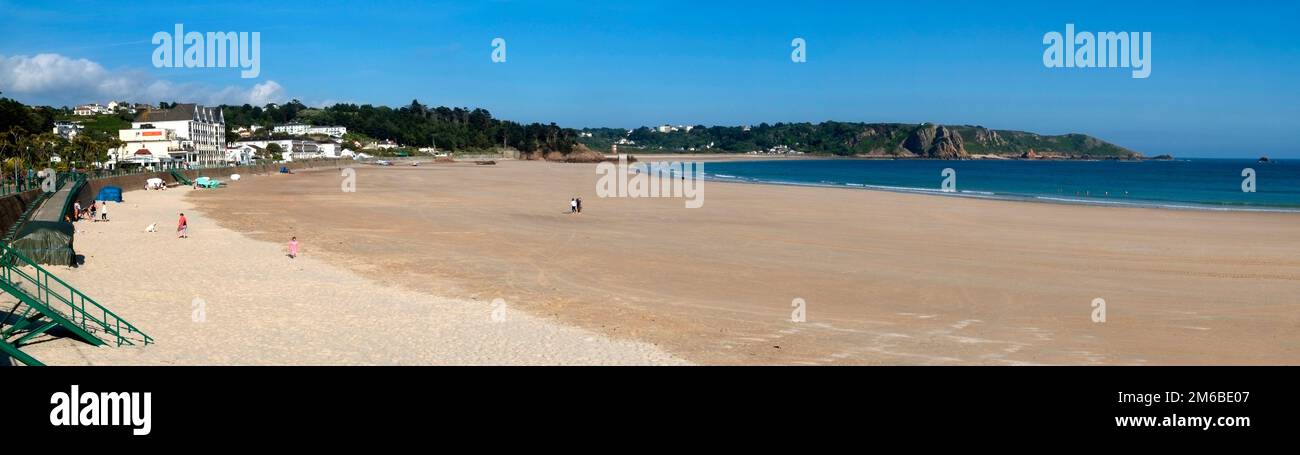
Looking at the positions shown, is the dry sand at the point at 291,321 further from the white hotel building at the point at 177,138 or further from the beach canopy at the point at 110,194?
the white hotel building at the point at 177,138

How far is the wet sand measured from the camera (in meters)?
13.0

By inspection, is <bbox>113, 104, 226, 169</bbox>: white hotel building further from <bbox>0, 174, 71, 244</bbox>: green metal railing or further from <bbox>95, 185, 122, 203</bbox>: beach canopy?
<bbox>0, 174, 71, 244</bbox>: green metal railing

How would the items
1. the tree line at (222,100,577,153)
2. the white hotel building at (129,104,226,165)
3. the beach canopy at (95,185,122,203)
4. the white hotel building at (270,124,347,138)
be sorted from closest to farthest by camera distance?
the beach canopy at (95,185,122,203) < the white hotel building at (129,104,226,165) < the white hotel building at (270,124,347,138) < the tree line at (222,100,577,153)

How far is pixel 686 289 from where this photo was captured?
17.6 metres

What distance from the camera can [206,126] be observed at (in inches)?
4011

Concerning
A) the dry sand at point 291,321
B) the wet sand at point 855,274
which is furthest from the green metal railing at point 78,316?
the wet sand at point 855,274

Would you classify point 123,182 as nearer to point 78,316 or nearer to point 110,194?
point 110,194

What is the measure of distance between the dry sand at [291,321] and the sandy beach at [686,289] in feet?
0.21

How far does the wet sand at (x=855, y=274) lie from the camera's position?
13008mm

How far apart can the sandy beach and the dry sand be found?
6cm

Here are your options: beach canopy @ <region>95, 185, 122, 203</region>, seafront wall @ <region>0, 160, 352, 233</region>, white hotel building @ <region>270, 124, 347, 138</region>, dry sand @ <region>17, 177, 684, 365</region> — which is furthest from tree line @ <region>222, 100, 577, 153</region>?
dry sand @ <region>17, 177, 684, 365</region>

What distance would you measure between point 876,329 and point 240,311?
10.4 meters
